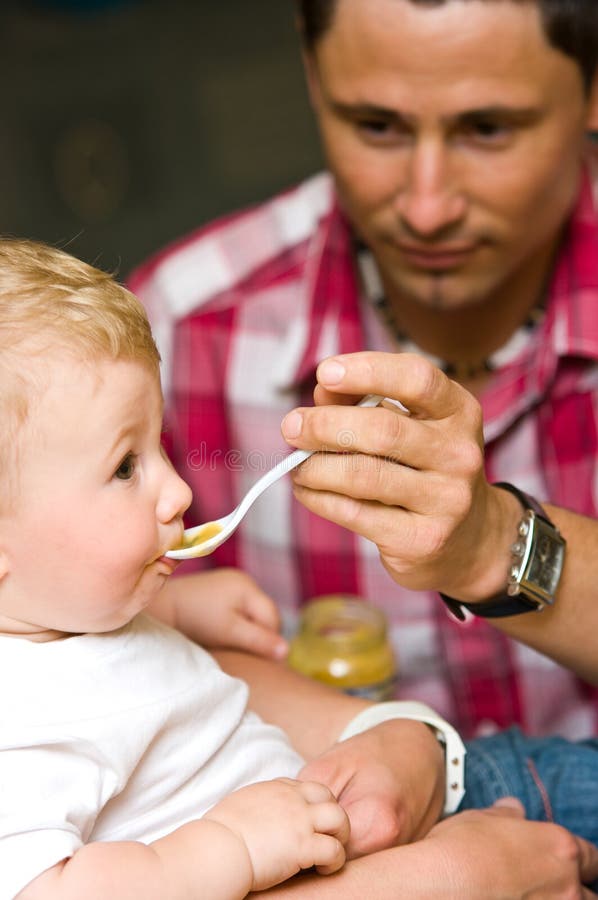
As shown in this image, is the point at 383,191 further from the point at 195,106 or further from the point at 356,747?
the point at 195,106

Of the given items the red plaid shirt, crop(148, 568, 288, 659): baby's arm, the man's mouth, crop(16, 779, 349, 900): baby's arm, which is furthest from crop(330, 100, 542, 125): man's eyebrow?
crop(16, 779, 349, 900): baby's arm

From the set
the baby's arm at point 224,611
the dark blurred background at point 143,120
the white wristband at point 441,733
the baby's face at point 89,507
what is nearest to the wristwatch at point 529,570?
the white wristband at point 441,733

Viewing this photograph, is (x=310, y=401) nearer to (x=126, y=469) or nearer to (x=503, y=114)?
(x=503, y=114)

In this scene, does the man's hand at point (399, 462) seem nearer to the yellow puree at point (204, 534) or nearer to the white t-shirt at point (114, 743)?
the yellow puree at point (204, 534)

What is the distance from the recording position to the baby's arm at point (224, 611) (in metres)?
1.26

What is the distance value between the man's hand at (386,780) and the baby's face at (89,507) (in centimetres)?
25

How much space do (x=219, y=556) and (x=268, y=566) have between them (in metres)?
0.08

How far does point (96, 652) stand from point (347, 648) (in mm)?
543

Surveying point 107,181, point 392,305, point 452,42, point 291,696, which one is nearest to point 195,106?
point 107,181

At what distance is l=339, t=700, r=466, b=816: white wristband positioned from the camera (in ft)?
3.69

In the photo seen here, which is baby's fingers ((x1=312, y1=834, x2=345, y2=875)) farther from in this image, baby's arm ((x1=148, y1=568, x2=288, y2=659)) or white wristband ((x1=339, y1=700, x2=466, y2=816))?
baby's arm ((x1=148, y1=568, x2=288, y2=659))

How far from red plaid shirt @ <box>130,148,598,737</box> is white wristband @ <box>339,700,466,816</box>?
17.8 inches

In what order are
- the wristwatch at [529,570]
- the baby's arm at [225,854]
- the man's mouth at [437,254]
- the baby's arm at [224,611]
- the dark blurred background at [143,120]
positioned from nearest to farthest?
the baby's arm at [225,854]
the wristwatch at [529,570]
the baby's arm at [224,611]
the man's mouth at [437,254]
the dark blurred background at [143,120]

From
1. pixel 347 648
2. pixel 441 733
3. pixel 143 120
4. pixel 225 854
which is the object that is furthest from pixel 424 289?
pixel 143 120
